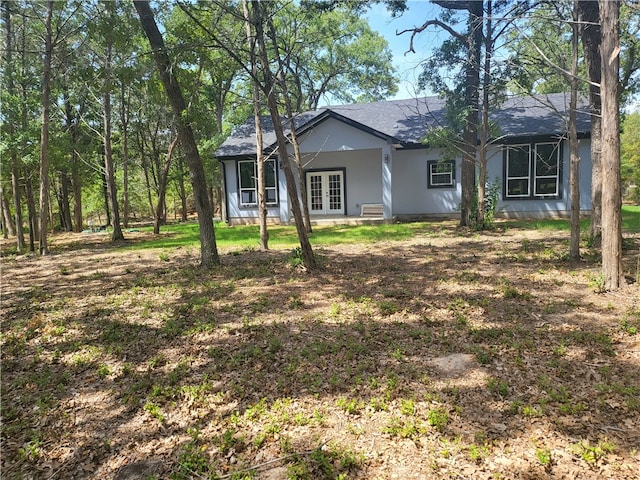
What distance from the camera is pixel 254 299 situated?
591 centimetres

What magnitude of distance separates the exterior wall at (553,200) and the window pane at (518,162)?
11.0 inches

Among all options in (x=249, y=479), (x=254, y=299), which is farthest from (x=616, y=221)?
(x=249, y=479)

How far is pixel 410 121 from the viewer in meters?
16.9

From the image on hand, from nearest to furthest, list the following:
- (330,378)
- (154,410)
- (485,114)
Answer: (154,410), (330,378), (485,114)

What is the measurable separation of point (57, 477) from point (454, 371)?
307 centimetres

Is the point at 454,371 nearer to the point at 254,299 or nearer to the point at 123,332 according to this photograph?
the point at 254,299

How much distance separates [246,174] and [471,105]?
9.14 m

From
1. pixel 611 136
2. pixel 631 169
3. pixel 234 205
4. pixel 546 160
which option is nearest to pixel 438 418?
pixel 611 136

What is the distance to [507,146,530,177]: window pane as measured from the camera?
47.6 ft

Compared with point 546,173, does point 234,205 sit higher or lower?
lower

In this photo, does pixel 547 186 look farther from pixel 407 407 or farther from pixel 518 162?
pixel 407 407

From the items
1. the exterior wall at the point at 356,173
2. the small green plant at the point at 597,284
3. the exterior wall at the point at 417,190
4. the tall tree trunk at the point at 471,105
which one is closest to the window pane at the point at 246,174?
the exterior wall at the point at 356,173

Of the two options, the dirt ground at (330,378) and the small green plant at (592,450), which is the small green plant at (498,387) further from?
the small green plant at (592,450)

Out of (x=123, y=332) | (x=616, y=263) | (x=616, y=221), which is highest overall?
(x=616, y=221)
